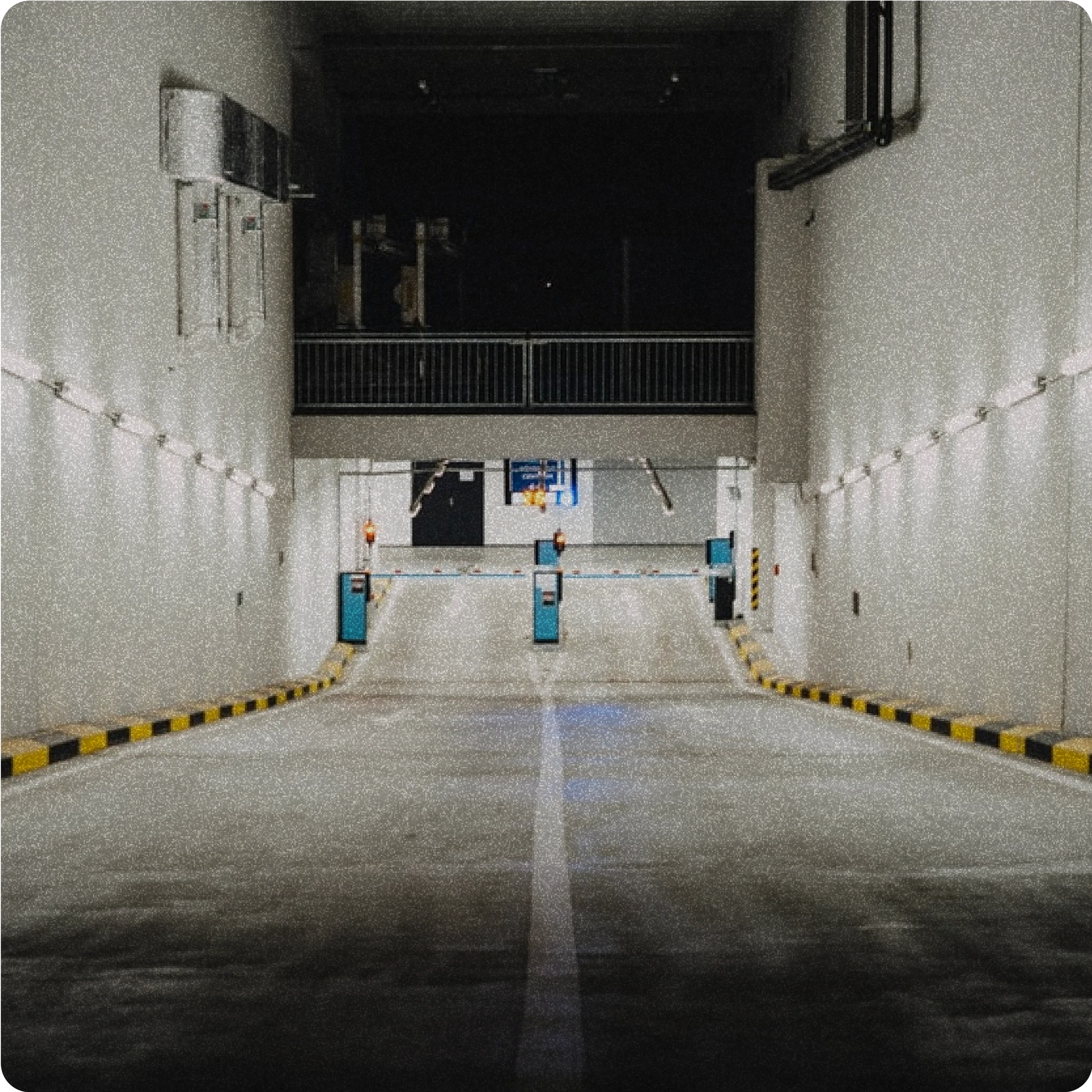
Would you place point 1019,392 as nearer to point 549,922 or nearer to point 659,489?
A: point 549,922

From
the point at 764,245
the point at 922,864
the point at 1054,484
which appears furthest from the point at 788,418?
the point at 922,864

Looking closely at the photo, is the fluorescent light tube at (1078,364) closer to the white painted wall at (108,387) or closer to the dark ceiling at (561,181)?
the white painted wall at (108,387)

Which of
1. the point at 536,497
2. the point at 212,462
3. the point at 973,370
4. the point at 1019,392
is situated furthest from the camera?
the point at 536,497

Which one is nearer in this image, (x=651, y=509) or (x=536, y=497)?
(x=536, y=497)

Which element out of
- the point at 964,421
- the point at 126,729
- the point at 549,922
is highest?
the point at 964,421

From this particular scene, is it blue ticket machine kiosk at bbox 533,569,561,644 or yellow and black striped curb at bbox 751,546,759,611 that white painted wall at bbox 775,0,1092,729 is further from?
blue ticket machine kiosk at bbox 533,569,561,644

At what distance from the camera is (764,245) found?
76.5 feet

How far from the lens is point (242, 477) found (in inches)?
750

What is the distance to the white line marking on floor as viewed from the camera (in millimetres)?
3666

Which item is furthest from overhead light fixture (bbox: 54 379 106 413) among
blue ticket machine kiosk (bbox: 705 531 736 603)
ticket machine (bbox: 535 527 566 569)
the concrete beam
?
blue ticket machine kiosk (bbox: 705 531 736 603)

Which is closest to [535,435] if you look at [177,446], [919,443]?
[177,446]

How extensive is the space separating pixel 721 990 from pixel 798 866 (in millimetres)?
1950

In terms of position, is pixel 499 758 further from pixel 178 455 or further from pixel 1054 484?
pixel 178 455

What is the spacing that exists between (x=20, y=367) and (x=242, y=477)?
8573mm
